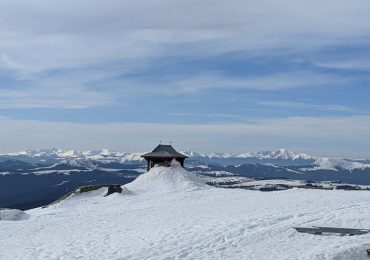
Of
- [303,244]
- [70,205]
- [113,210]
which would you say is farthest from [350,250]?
[70,205]

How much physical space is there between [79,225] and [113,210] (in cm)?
743

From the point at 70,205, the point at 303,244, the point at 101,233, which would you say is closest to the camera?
the point at 303,244

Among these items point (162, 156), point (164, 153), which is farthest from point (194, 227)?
point (164, 153)

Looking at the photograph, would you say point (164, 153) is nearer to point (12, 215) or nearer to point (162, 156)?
point (162, 156)

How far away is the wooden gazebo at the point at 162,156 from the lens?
6499 centimetres

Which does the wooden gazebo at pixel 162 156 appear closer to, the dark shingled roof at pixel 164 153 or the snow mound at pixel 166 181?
the dark shingled roof at pixel 164 153

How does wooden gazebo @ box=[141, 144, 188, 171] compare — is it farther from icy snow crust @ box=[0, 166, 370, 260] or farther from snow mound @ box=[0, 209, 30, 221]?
snow mound @ box=[0, 209, 30, 221]

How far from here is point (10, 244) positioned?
27.7 meters

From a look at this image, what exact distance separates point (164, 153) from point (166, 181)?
373 inches

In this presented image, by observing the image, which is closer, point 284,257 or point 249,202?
point 284,257

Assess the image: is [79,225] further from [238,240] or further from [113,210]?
[238,240]

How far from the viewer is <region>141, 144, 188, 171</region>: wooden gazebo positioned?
65.0m

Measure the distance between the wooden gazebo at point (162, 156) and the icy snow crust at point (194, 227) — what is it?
1639 centimetres

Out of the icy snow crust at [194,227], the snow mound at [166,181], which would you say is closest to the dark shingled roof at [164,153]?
the snow mound at [166,181]
